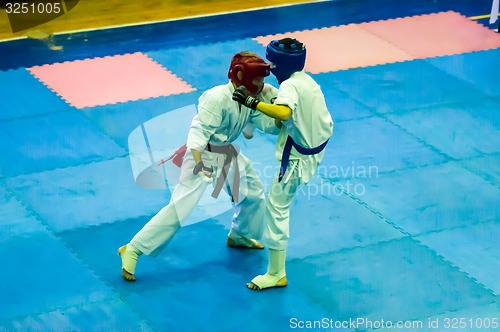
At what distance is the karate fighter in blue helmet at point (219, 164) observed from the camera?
7.90 metres

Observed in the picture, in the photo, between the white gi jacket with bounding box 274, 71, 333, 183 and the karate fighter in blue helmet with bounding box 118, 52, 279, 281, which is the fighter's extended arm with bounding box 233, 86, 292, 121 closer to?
the white gi jacket with bounding box 274, 71, 333, 183

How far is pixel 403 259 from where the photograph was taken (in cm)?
895

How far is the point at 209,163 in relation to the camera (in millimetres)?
8234

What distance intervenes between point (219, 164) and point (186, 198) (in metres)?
0.40

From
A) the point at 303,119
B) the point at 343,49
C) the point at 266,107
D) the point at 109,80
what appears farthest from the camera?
the point at 343,49

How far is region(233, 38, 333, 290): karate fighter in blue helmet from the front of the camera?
24.9ft

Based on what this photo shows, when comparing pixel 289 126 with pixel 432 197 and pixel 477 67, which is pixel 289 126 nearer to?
pixel 432 197

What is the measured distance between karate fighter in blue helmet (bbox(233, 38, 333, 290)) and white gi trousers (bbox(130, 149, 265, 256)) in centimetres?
37

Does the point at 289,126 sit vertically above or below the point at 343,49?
above

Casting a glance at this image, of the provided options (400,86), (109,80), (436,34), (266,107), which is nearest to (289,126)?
(266,107)

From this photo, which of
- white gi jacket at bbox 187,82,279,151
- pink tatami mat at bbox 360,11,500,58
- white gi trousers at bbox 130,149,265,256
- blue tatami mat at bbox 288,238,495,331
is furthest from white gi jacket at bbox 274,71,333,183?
pink tatami mat at bbox 360,11,500,58

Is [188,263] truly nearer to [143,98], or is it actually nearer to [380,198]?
[380,198]

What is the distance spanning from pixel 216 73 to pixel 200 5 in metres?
2.64

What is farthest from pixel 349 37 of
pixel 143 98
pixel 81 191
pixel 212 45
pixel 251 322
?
pixel 251 322
